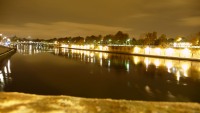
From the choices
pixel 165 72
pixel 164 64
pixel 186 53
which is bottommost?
pixel 165 72

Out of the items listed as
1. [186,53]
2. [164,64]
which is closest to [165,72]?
[164,64]

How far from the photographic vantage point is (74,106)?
370 inches

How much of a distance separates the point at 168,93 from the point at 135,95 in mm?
2674

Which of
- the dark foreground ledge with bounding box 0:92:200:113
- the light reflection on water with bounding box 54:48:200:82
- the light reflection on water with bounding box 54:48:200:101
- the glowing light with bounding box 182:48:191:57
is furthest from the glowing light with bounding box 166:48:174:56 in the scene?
the dark foreground ledge with bounding box 0:92:200:113


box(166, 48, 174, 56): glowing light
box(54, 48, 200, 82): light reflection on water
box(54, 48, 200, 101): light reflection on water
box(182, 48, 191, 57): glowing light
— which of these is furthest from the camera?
box(166, 48, 174, 56): glowing light

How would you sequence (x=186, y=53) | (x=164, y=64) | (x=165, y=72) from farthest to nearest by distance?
(x=186, y=53) → (x=164, y=64) → (x=165, y=72)

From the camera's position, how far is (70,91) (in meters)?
18.2

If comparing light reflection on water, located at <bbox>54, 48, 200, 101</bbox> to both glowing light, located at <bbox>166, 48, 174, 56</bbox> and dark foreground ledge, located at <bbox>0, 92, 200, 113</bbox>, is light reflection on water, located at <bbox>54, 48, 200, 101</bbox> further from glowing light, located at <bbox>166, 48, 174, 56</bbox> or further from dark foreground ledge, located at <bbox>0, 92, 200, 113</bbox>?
glowing light, located at <bbox>166, 48, 174, 56</bbox>

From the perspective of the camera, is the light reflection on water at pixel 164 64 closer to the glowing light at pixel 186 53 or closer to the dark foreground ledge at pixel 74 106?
the glowing light at pixel 186 53

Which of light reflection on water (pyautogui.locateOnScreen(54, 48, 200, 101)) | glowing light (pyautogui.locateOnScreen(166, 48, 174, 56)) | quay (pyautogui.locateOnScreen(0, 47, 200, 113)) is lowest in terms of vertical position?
light reflection on water (pyautogui.locateOnScreen(54, 48, 200, 101))

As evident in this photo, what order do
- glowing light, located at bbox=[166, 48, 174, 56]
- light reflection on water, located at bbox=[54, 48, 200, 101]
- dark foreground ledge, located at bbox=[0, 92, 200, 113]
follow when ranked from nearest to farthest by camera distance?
dark foreground ledge, located at bbox=[0, 92, 200, 113], light reflection on water, located at bbox=[54, 48, 200, 101], glowing light, located at bbox=[166, 48, 174, 56]

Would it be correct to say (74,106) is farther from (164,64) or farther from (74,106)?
(164,64)

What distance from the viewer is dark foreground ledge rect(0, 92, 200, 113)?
29.0 ft

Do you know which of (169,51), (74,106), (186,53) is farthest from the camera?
(169,51)
